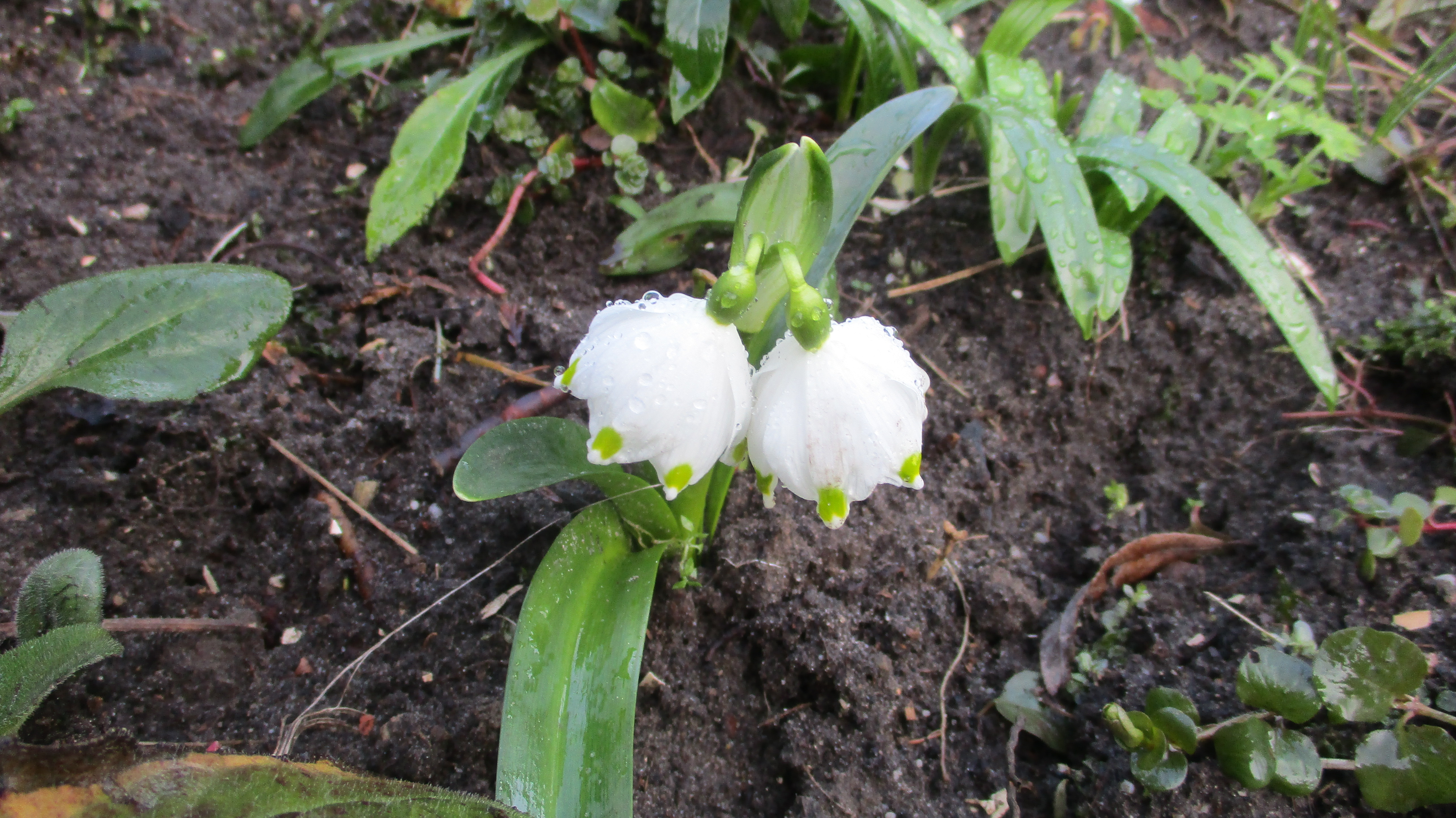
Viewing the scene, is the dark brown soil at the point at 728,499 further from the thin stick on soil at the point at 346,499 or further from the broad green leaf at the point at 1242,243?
the broad green leaf at the point at 1242,243

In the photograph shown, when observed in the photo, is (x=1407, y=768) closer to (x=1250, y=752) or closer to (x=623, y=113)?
(x=1250, y=752)

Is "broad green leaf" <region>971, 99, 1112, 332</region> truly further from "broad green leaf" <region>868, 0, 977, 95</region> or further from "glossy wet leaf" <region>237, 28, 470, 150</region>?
"glossy wet leaf" <region>237, 28, 470, 150</region>

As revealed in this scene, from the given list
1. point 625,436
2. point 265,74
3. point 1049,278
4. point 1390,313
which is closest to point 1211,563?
point 1049,278

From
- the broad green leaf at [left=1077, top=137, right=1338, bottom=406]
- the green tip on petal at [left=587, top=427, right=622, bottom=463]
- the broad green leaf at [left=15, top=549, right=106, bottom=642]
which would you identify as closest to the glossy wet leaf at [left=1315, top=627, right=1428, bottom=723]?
the broad green leaf at [left=1077, top=137, right=1338, bottom=406]

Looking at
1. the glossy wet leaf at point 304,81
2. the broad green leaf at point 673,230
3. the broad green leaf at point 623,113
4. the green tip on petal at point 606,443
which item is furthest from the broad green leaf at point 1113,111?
the glossy wet leaf at point 304,81

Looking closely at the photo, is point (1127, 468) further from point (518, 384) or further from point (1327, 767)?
point (518, 384)
